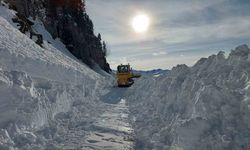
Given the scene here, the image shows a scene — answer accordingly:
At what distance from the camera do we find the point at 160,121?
12586mm

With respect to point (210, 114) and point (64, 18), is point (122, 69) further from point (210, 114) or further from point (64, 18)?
point (210, 114)

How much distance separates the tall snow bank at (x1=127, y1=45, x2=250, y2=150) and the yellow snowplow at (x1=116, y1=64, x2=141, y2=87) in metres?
28.1

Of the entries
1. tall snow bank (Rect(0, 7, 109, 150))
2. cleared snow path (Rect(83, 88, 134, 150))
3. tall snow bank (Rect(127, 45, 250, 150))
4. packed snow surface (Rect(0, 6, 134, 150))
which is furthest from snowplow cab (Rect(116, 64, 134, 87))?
tall snow bank (Rect(127, 45, 250, 150))

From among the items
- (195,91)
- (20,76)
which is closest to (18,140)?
(20,76)

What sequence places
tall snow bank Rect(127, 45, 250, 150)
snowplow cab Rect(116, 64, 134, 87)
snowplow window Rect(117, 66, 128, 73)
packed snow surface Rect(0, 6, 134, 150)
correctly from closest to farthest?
tall snow bank Rect(127, 45, 250, 150) → packed snow surface Rect(0, 6, 134, 150) → snowplow cab Rect(116, 64, 134, 87) → snowplow window Rect(117, 66, 128, 73)

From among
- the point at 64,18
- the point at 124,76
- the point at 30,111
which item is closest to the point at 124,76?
the point at 124,76

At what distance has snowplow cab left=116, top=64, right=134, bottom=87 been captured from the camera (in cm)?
4222

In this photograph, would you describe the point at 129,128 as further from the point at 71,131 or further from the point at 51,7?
the point at 51,7

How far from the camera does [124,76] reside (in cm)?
4300

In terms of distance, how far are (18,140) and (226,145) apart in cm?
473

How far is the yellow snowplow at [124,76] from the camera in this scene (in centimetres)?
4224

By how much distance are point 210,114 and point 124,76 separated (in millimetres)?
34316

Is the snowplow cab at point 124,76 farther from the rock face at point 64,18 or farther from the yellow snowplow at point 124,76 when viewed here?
the rock face at point 64,18

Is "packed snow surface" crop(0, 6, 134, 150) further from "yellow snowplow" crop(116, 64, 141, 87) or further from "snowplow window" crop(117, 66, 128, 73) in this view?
"snowplow window" crop(117, 66, 128, 73)
